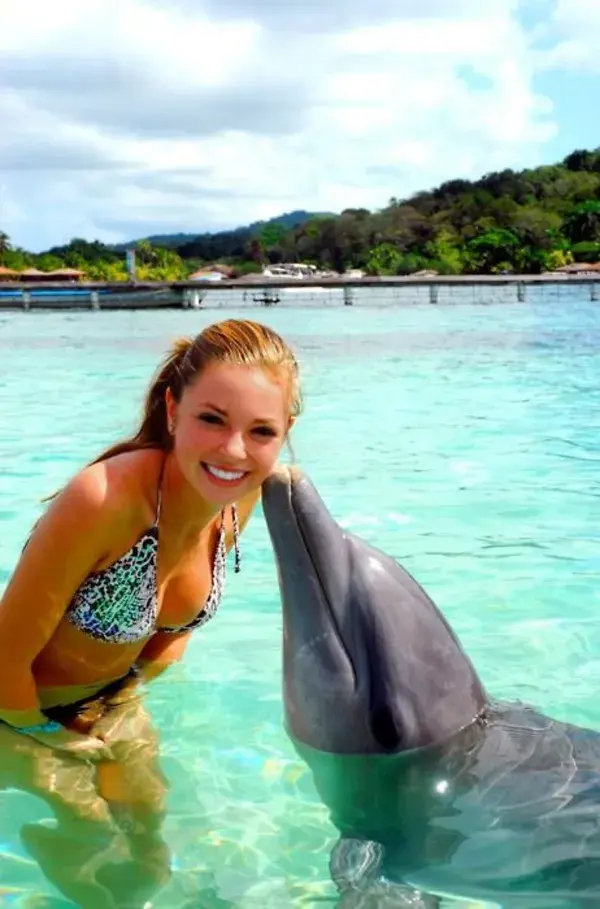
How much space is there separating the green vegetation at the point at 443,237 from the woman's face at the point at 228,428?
341ft

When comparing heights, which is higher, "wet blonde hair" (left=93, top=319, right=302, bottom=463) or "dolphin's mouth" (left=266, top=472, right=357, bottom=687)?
"wet blonde hair" (left=93, top=319, right=302, bottom=463)

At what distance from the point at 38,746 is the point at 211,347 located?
1396 mm

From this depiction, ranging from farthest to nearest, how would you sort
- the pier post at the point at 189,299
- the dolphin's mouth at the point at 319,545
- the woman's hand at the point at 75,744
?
the pier post at the point at 189,299, the woman's hand at the point at 75,744, the dolphin's mouth at the point at 319,545

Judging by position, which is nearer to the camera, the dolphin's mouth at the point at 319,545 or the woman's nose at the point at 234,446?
the woman's nose at the point at 234,446

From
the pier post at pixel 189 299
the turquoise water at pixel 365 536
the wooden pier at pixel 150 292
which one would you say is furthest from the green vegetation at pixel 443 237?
the turquoise water at pixel 365 536

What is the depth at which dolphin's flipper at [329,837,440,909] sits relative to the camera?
9.77 ft

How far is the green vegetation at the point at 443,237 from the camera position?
109 meters

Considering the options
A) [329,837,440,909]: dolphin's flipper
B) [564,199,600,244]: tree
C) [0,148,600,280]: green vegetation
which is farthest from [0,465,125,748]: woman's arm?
[564,199,600,244]: tree

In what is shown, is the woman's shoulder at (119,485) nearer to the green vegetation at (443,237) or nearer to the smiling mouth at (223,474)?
the smiling mouth at (223,474)

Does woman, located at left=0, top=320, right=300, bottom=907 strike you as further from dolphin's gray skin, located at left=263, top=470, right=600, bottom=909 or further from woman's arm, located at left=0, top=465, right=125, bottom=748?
dolphin's gray skin, located at left=263, top=470, right=600, bottom=909

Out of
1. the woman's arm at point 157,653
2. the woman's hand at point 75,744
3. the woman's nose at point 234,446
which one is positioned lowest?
the woman's hand at point 75,744

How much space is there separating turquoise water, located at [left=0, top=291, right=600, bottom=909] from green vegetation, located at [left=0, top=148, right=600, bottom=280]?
92.1 metres

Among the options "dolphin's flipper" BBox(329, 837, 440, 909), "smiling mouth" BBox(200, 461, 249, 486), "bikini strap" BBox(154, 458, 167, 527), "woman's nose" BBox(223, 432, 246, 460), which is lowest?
"dolphin's flipper" BBox(329, 837, 440, 909)

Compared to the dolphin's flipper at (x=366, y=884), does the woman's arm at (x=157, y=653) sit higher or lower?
higher
